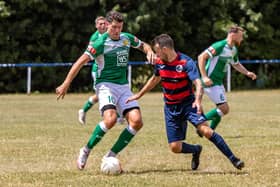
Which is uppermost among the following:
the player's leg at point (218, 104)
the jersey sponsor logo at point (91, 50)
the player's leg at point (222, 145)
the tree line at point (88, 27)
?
the jersey sponsor logo at point (91, 50)

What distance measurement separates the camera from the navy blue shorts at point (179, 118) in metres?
7.69

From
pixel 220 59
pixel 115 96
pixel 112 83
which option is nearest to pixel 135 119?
pixel 115 96

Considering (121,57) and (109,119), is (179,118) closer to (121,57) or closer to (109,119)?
(109,119)

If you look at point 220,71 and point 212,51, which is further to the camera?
point 220,71

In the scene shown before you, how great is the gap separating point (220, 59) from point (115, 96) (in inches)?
130

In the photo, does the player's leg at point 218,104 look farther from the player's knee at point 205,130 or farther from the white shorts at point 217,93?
the player's knee at point 205,130

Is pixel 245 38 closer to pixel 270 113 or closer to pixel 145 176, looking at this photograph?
pixel 270 113

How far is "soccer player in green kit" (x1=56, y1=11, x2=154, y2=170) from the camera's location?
788 cm

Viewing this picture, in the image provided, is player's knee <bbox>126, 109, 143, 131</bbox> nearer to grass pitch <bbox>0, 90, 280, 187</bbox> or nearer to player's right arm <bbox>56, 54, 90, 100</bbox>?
grass pitch <bbox>0, 90, 280, 187</bbox>

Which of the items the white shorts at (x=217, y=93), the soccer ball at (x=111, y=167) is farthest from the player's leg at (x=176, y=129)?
the white shorts at (x=217, y=93)

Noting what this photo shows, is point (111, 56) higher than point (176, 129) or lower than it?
higher

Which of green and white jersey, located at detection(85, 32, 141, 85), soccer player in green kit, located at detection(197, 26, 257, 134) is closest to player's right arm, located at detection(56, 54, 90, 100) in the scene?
green and white jersey, located at detection(85, 32, 141, 85)

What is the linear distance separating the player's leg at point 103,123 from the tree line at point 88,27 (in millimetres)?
18177

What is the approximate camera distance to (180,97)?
7.77 m
